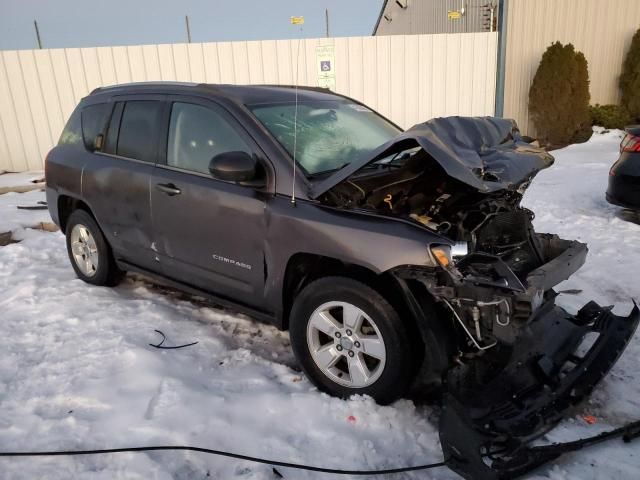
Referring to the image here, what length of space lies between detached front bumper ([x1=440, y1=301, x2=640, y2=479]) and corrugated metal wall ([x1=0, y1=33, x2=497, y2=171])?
8.63 metres

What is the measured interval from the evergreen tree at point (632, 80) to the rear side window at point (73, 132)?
12.1m

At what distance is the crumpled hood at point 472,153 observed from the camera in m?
2.47

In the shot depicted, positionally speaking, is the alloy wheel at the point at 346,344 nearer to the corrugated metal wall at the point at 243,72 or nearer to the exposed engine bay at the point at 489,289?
the exposed engine bay at the point at 489,289

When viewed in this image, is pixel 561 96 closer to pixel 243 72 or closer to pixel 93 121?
pixel 243 72

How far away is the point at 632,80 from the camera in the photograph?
1164 cm

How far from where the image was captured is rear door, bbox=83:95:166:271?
147 inches

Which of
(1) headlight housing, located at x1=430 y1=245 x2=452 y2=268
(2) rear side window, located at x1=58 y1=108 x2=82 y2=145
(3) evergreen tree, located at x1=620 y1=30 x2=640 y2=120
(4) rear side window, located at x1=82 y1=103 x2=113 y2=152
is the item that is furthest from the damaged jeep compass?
(3) evergreen tree, located at x1=620 y1=30 x2=640 y2=120

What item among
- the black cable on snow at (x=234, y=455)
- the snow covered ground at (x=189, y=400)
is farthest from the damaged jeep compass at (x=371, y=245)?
the black cable on snow at (x=234, y=455)

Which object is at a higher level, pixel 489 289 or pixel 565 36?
pixel 565 36

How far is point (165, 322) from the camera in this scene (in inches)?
147

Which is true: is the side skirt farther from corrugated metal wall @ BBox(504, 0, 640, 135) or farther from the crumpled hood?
corrugated metal wall @ BBox(504, 0, 640, 135)

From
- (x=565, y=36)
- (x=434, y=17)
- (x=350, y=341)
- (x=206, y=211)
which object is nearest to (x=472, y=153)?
(x=350, y=341)

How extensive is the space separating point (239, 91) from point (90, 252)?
85.4 inches

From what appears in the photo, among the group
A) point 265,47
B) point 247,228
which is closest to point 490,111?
point 265,47
